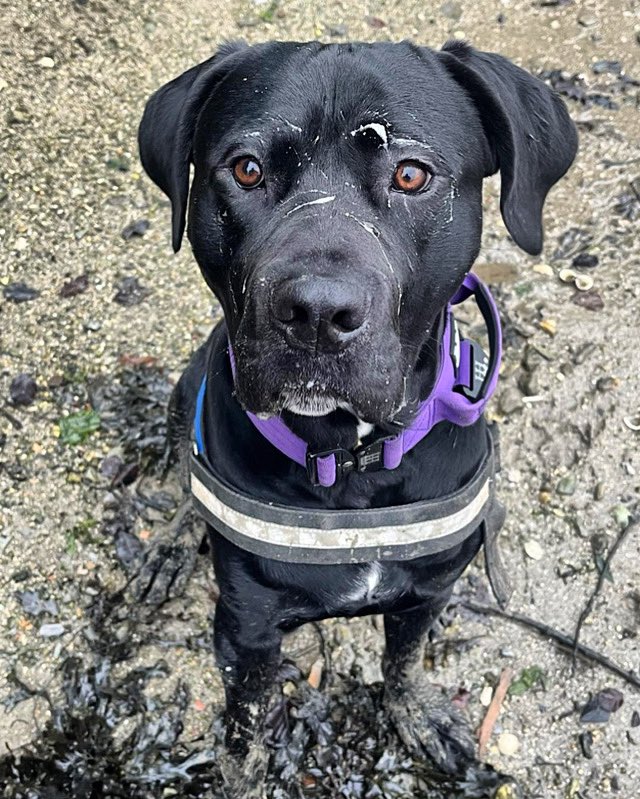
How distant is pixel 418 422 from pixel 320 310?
72 cm

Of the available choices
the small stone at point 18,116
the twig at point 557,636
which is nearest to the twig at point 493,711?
the twig at point 557,636

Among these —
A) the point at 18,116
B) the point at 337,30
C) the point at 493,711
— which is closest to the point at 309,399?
Answer: the point at 493,711

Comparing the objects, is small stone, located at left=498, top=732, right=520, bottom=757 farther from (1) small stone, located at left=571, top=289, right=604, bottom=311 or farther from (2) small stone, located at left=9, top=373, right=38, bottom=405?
(2) small stone, located at left=9, top=373, right=38, bottom=405

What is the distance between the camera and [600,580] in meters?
3.70

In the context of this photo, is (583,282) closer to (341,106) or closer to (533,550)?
(533,550)

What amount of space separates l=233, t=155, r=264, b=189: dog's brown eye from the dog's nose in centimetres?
44

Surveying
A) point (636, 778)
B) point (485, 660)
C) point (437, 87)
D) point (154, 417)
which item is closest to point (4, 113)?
point (154, 417)

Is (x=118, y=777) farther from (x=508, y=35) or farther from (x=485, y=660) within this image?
(x=508, y=35)

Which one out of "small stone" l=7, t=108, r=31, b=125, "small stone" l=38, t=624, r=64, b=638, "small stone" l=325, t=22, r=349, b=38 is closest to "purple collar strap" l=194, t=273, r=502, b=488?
"small stone" l=38, t=624, r=64, b=638

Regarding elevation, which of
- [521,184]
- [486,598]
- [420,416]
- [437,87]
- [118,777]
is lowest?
[118,777]

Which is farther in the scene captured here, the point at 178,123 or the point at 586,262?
the point at 586,262

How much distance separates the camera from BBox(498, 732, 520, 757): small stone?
3365mm

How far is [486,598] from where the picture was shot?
3.67m

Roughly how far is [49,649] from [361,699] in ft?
4.13
